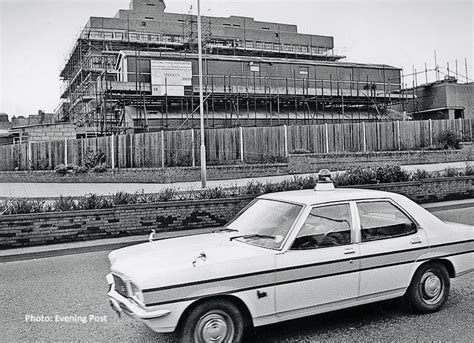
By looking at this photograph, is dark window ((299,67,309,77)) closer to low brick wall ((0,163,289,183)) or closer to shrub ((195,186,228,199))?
low brick wall ((0,163,289,183))

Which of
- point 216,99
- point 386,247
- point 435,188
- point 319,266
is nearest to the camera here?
point 319,266

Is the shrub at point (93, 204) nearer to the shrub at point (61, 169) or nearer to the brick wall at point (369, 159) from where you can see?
the shrub at point (61, 169)

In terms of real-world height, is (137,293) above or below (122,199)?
below

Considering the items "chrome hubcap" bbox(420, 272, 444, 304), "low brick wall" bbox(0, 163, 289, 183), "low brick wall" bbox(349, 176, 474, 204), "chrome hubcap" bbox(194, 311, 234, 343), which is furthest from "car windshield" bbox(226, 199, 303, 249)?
"low brick wall" bbox(0, 163, 289, 183)

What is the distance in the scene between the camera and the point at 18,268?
8766mm

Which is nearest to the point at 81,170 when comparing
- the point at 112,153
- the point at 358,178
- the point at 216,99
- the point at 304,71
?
the point at 112,153

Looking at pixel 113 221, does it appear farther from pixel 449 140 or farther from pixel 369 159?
pixel 449 140

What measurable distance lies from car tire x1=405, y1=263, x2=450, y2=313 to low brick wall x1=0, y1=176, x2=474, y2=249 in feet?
23.3

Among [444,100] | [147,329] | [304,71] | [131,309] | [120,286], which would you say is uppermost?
[304,71]

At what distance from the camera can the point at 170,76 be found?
130 ft

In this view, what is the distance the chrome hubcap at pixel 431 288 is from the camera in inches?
225

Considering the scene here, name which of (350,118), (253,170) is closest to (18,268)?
(253,170)

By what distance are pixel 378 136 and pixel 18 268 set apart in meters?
27.1

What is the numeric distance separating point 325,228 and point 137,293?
2.08 metres
